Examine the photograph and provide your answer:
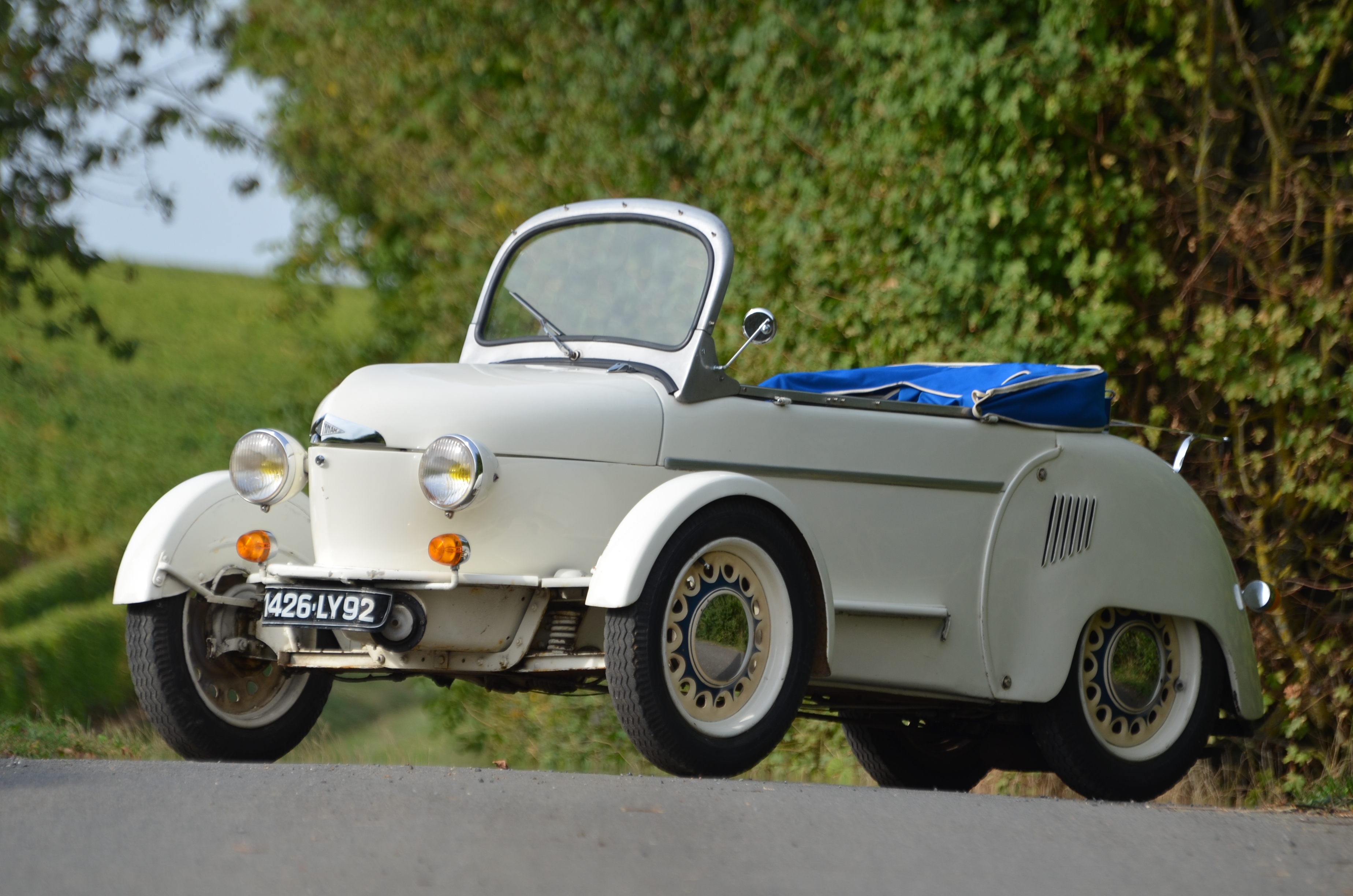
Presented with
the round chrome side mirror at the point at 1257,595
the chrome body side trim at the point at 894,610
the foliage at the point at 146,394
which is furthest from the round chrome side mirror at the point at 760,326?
the foliage at the point at 146,394

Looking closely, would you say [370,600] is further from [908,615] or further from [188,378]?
[188,378]

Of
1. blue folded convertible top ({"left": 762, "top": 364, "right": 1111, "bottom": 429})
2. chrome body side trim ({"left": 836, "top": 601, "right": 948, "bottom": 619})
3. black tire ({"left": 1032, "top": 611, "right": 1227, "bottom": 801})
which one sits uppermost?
blue folded convertible top ({"left": 762, "top": 364, "right": 1111, "bottom": 429})

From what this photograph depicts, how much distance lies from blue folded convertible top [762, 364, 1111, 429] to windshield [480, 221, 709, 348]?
23.3 inches

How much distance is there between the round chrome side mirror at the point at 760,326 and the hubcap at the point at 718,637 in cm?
84

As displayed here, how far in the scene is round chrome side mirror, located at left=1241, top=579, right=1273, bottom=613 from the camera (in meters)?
6.22

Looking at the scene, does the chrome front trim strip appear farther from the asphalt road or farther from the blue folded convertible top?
the asphalt road

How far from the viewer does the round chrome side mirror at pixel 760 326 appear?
523 centimetres

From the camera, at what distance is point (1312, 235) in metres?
7.96

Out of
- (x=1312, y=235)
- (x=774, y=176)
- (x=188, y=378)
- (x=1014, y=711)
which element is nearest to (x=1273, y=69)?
(x=1312, y=235)

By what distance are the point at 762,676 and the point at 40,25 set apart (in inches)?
424

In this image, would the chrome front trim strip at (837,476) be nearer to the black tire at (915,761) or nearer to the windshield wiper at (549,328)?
the windshield wiper at (549,328)

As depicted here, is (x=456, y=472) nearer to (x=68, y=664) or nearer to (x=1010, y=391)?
(x=1010, y=391)

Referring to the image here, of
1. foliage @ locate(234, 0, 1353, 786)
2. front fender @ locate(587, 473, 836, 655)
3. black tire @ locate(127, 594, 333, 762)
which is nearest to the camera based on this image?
front fender @ locate(587, 473, 836, 655)

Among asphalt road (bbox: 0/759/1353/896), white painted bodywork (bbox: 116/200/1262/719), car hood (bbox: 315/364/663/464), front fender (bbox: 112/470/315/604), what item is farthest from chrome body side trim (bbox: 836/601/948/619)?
front fender (bbox: 112/470/315/604)
